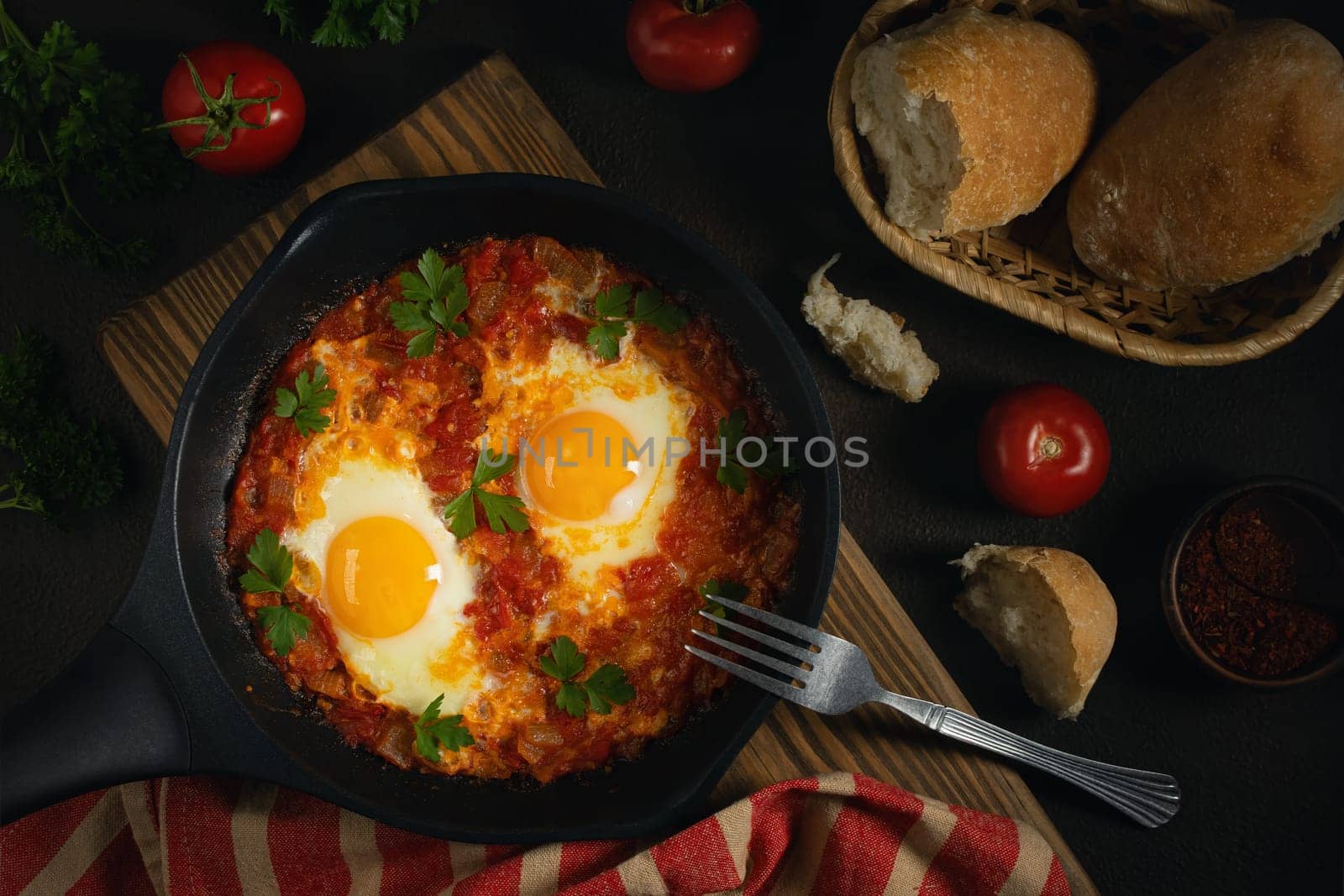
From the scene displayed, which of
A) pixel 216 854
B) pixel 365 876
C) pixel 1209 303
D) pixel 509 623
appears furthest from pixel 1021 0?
pixel 216 854

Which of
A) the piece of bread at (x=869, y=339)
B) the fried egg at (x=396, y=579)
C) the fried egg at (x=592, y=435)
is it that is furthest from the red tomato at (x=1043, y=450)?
the fried egg at (x=396, y=579)

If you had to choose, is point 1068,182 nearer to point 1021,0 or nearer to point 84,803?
point 1021,0

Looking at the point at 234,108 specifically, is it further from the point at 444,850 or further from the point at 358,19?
the point at 444,850

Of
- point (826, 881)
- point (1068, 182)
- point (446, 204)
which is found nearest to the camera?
point (446, 204)

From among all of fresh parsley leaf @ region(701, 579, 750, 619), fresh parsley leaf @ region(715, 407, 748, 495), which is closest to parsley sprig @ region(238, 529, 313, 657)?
fresh parsley leaf @ region(701, 579, 750, 619)

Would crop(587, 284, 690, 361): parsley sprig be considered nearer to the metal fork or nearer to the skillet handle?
the metal fork

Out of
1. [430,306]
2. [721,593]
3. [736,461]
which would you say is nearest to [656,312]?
[736,461]
